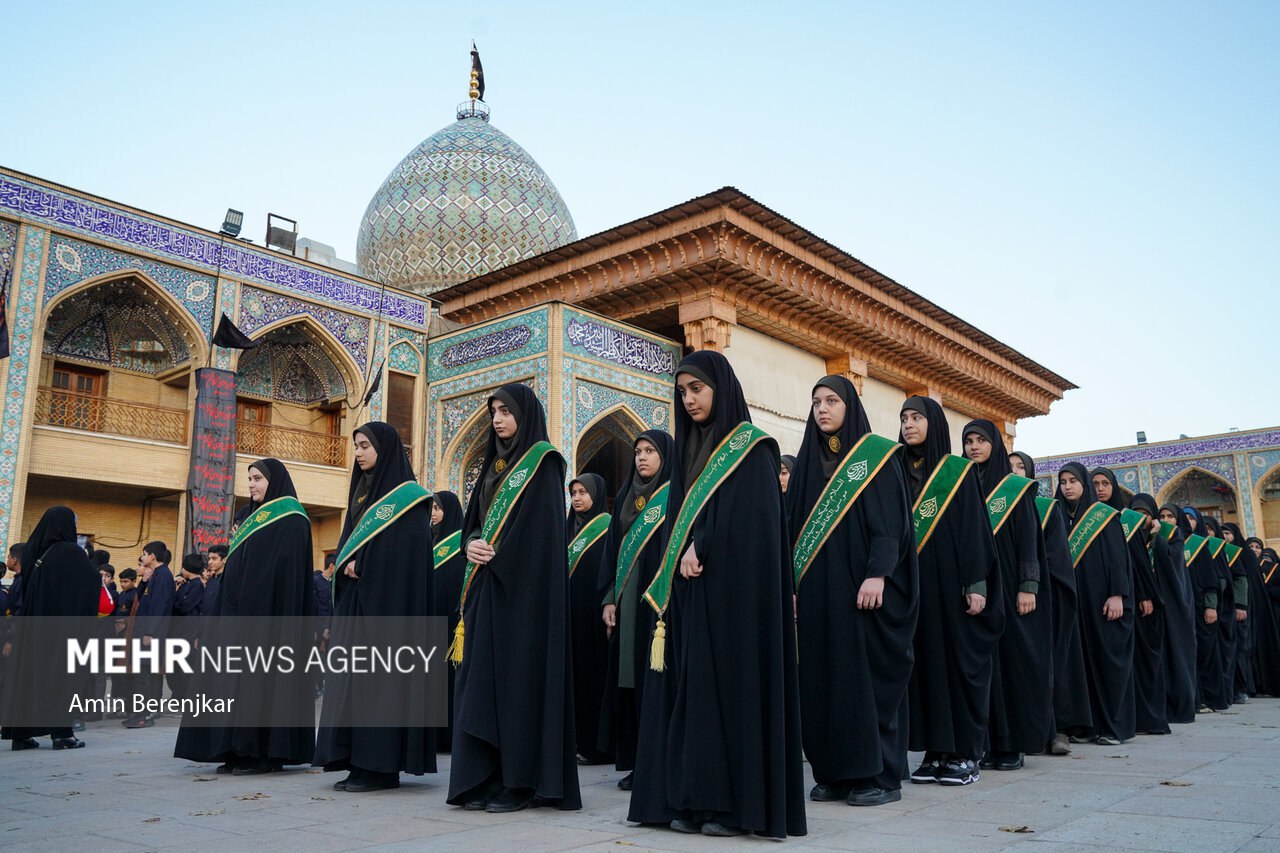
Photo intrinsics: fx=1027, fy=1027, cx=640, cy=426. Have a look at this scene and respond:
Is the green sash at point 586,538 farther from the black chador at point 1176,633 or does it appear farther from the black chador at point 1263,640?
the black chador at point 1263,640

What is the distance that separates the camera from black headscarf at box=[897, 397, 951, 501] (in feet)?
13.8

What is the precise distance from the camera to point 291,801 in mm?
3469

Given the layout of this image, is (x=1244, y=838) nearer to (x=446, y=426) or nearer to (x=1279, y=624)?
(x=1279, y=624)

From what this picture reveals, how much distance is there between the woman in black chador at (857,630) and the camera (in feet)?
10.7

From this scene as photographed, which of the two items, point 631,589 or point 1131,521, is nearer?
point 631,589

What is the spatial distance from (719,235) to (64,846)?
10968mm

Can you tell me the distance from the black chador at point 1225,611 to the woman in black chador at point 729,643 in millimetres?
5858

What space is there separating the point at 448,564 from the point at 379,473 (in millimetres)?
1224

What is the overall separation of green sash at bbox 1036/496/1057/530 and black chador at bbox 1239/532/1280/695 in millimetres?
4638

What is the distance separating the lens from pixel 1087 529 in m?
5.58

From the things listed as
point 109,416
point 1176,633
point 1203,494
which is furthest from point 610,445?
point 1203,494

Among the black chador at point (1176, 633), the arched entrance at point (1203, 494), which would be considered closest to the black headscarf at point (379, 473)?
the black chador at point (1176, 633)

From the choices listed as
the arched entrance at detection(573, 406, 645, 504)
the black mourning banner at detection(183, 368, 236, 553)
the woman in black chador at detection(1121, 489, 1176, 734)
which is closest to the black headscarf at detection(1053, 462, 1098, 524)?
the woman in black chador at detection(1121, 489, 1176, 734)

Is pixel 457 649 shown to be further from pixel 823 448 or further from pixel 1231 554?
pixel 1231 554
